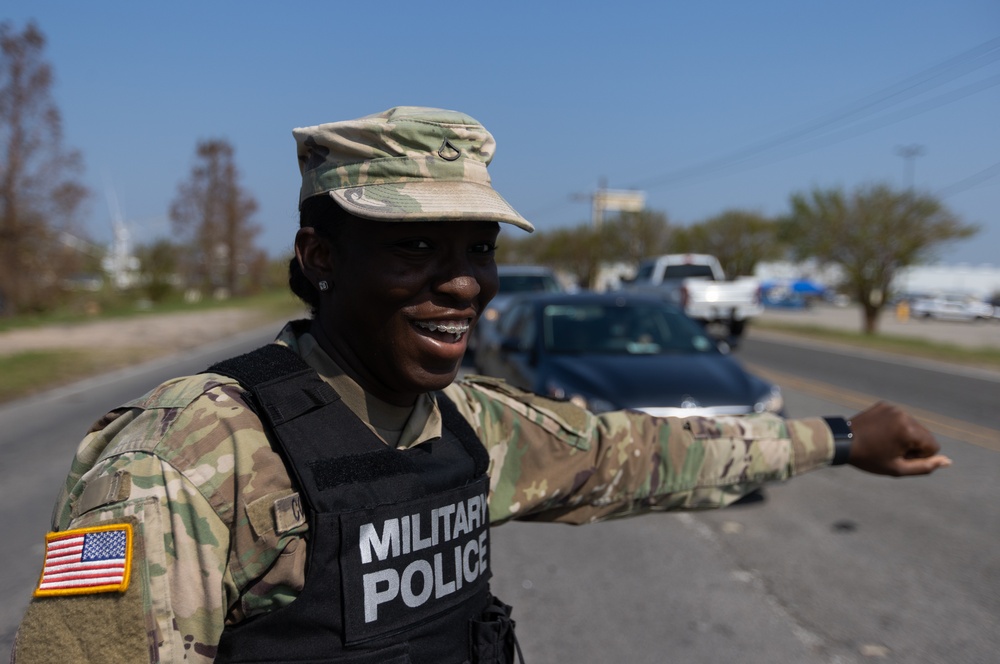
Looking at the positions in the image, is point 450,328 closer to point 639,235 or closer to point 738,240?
point 738,240

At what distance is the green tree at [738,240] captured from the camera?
1770 inches

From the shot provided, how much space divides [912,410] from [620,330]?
4.74m

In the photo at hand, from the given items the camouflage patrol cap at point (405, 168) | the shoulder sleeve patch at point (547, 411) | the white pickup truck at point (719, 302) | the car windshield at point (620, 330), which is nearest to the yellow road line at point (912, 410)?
the car windshield at point (620, 330)

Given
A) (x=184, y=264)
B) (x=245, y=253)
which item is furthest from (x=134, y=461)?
(x=245, y=253)

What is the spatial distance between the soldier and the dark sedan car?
409 cm

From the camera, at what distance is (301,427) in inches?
55.3

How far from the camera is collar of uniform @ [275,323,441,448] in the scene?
1.59m

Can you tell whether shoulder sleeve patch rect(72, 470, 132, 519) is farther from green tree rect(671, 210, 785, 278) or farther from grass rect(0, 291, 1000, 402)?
green tree rect(671, 210, 785, 278)

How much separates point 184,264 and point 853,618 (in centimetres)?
4981

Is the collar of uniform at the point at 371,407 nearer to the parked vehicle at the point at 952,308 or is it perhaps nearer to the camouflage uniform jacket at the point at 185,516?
the camouflage uniform jacket at the point at 185,516

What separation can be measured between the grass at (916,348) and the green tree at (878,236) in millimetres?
2026

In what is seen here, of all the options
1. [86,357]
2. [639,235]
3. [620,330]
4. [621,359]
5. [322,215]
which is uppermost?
[639,235]

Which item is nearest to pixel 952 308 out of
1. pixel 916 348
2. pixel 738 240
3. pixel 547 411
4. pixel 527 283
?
pixel 738 240

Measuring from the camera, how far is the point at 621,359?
675cm
